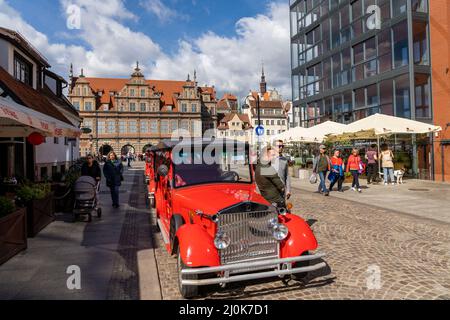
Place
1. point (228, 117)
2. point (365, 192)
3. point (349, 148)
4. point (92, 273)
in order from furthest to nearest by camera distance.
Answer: point (228, 117), point (349, 148), point (365, 192), point (92, 273)

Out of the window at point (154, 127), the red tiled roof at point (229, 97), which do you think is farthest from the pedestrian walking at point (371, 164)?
the red tiled roof at point (229, 97)

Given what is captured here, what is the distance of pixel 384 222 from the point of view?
7.86 meters

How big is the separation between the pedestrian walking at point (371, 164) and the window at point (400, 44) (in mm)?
6724

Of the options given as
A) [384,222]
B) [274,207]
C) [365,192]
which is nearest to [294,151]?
[365,192]

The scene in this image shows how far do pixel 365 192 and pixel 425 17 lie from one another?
11.9 meters

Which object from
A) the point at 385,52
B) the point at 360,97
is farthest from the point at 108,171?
the point at 360,97

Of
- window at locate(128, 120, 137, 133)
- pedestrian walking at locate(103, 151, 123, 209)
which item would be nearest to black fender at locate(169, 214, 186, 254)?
pedestrian walking at locate(103, 151, 123, 209)

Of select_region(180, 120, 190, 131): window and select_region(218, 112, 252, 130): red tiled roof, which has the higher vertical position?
select_region(218, 112, 252, 130): red tiled roof

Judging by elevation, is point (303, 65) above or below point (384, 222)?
above

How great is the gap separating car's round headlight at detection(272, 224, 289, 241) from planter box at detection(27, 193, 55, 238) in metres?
5.69

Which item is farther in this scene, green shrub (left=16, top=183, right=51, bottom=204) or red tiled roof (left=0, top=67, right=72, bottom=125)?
red tiled roof (left=0, top=67, right=72, bottom=125)

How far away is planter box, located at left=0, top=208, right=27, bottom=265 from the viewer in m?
5.13

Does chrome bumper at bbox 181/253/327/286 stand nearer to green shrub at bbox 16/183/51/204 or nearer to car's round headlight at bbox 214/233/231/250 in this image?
car's round headlight at bbox 214/233/231/250
